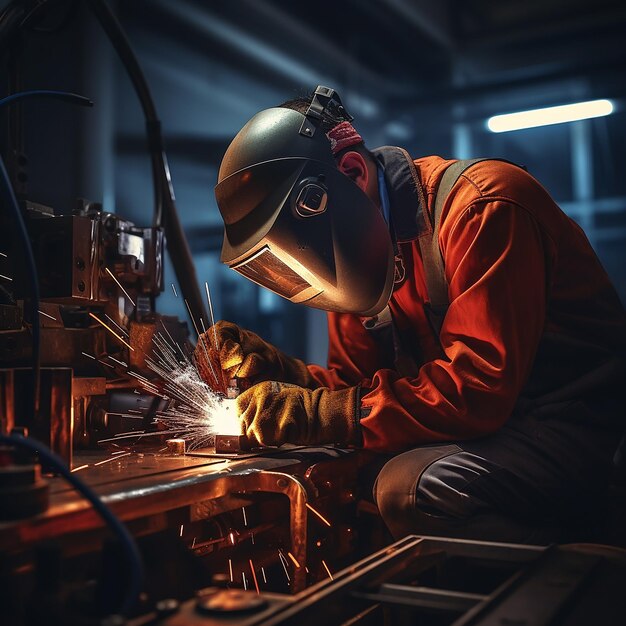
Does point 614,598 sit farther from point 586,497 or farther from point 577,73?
point 577,73

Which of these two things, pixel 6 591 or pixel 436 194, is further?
pixel 436 194

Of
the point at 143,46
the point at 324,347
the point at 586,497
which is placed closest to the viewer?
the point at 586,497

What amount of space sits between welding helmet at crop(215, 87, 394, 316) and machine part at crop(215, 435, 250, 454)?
44cm

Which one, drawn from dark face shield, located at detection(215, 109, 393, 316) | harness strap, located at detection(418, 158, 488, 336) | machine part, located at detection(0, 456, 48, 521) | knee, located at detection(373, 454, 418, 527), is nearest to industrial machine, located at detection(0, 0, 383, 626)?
machine part, located at detection(0, 456, 48, 521)

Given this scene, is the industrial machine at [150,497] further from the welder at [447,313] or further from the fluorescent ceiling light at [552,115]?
the fluorescent ceiling light at [552,115]

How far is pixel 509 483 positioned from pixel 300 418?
0.53 metres

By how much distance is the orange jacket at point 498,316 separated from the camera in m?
1.84

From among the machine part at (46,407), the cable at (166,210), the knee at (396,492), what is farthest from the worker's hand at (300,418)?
the cable at (166,210)

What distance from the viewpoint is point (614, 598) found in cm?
107

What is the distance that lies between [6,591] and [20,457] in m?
0.21

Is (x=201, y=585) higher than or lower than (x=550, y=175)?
lower

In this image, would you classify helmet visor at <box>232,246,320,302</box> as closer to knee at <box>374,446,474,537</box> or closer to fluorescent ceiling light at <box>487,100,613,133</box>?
knee at <box>374,446,474,537</box>

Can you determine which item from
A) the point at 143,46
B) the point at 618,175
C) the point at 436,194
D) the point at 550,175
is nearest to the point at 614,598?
the point at 436,194

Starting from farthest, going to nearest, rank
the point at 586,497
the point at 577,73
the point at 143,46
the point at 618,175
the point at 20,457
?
the point at 618,175, the point at 577,73, the point at 143,46, the point at 586,497, the point at 20,457
